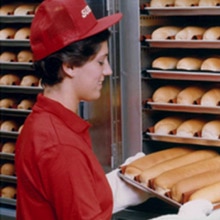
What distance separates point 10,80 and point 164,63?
3.61 ft

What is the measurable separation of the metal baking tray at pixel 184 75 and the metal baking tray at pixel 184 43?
0.40 feet

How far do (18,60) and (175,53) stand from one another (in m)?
1.00

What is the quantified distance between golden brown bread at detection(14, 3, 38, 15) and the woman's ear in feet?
5.84

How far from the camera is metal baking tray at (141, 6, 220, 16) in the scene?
274cm

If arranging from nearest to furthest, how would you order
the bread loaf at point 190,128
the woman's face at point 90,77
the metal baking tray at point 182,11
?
the woman's face at point 90,77, the metal baking tray at point 182,11, the bread loaf at point 190,128

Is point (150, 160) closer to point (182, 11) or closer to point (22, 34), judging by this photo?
point (182, 11)

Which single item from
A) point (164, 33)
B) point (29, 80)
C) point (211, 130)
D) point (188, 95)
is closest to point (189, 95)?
point (188, 95)

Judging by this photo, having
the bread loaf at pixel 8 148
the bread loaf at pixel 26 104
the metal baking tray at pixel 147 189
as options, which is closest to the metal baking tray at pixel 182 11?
the metal baking tray at pixel 147 189

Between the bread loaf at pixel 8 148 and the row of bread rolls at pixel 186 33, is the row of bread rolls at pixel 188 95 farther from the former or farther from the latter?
the bread loaf at pixel 8 148

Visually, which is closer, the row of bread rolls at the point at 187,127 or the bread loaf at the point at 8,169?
the row of bread rolls at the point at 187,127

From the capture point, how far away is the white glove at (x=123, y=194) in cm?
265

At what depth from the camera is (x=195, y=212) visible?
213cm

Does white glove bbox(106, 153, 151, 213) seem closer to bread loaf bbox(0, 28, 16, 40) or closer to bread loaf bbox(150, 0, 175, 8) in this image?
bread loaf bbox(150, 0, 175, 8)

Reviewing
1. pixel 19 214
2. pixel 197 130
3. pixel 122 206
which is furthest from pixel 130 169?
pixel 19 214
